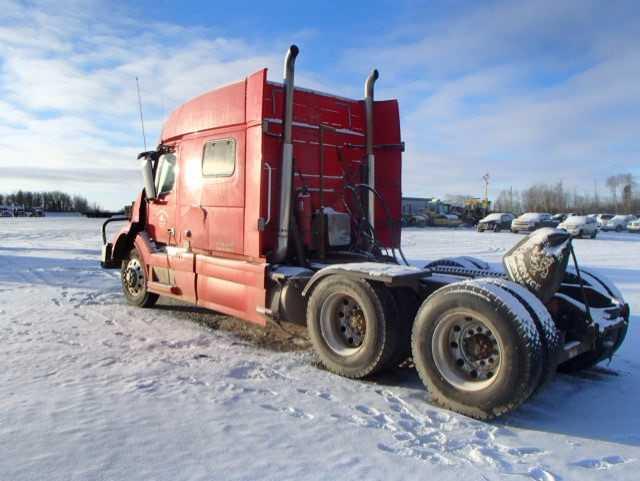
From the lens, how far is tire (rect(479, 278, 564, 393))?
3965 mm

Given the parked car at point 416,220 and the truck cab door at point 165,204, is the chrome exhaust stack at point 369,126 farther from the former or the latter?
the parked car at point 416,220

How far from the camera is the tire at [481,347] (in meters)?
3.91

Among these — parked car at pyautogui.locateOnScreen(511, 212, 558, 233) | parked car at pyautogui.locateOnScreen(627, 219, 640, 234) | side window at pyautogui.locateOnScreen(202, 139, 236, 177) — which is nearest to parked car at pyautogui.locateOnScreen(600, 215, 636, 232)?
parked car at pyautogui.locateOnScreen(627, 219, 640, 234)

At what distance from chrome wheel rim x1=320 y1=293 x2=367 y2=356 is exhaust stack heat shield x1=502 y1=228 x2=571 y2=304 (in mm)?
1561

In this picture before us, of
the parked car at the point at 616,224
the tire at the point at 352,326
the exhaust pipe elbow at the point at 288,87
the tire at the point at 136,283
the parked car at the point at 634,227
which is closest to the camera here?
the tire at the point at 352,326

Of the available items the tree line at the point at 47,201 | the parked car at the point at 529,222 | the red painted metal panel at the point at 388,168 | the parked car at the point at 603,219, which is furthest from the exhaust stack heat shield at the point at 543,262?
the tree line at the point at 47,201

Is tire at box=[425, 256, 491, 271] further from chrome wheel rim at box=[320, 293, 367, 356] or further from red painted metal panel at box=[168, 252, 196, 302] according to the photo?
red painted metal panel at box=[168, 252, 196, 302]

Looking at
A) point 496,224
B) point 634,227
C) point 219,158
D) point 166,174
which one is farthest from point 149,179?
point 634,227

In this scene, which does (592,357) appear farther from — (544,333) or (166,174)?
(166,174)

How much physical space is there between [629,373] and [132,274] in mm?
7277

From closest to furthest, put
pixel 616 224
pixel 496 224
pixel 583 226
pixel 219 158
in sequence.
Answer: pixel 219 158 → pixel 583 226 → pixel 496 224 → pixel 616 224

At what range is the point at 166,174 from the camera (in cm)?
820

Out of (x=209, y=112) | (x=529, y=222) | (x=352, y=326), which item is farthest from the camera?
(x=529, y=222)

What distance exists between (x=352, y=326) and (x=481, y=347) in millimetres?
1438
